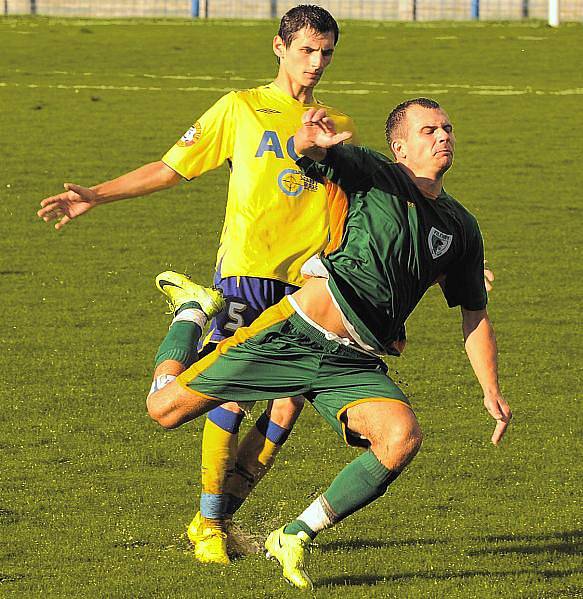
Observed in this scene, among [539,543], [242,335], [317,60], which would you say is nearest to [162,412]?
[242,335]

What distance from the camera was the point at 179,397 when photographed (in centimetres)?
603

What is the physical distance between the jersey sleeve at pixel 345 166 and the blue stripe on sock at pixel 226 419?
4.54ft

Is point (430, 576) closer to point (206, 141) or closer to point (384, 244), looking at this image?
point (384, 244)

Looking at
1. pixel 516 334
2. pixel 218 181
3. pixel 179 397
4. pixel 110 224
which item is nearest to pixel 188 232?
pixel 110 224

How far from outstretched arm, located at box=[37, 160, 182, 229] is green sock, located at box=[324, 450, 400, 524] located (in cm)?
163

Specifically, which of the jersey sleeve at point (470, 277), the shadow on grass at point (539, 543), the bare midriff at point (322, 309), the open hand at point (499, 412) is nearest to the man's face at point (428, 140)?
the jersey sleeve at point (470, 277)

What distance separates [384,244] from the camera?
18.6ft

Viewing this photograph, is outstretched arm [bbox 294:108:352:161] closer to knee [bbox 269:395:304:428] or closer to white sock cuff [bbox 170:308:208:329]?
white sock cuff [bbox 170:308:208:329]

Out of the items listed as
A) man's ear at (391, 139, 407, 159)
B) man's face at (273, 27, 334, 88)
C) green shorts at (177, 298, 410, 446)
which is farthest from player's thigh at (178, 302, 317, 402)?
man's face at (273, 27, 334, 88)

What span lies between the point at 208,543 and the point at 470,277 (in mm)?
1642

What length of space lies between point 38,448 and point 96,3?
29404 millimetres

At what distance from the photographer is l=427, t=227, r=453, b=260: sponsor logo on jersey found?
5.73m

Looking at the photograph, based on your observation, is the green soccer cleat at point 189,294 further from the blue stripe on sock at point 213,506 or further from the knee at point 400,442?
the knee at point 400,442

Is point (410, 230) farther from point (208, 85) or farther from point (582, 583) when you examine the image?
point (208, 85)
